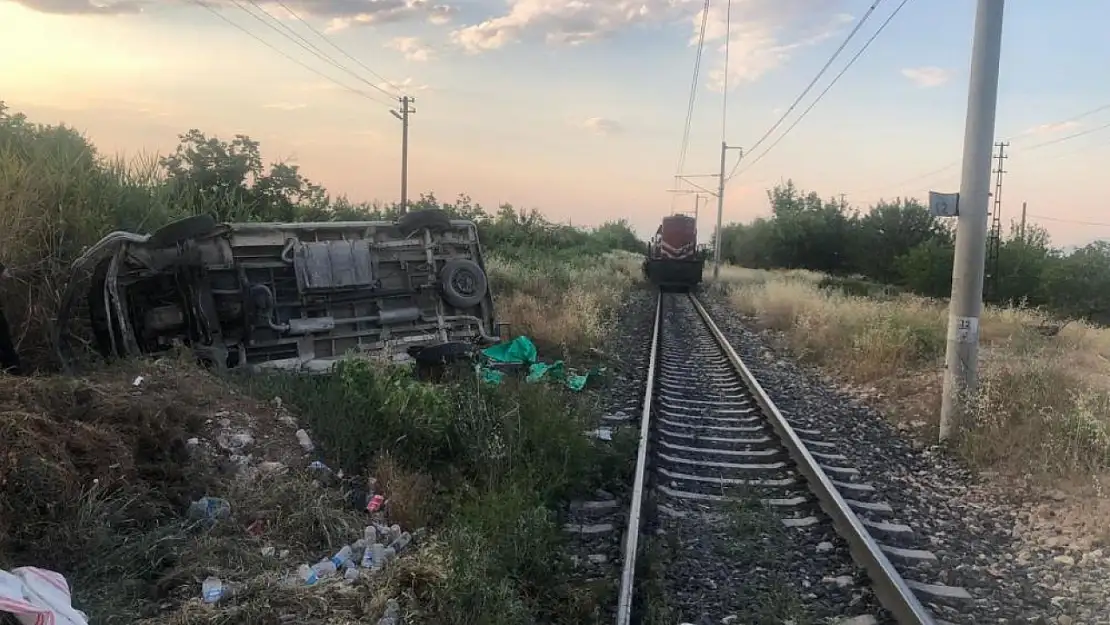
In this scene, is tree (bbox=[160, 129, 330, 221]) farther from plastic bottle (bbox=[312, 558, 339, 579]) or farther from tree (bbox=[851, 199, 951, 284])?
tree (bbox=[851, 199, 951, 284])

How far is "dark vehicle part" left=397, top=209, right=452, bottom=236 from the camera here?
411 inches

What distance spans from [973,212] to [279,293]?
771 cm

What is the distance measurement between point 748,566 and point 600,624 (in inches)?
49.2

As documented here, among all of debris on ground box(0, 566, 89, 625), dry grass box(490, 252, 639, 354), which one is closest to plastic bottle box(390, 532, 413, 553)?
debris on ground box(0, 566, 89, 625)

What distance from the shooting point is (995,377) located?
8.10 metres

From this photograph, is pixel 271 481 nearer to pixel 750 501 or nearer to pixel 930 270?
pixel 750 501

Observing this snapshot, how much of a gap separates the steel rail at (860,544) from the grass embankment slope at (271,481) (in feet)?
5.05

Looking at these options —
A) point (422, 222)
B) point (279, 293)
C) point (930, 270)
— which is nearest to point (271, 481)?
point (279, 293)

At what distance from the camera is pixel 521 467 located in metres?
5.70

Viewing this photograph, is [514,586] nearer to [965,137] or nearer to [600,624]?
[600,624]

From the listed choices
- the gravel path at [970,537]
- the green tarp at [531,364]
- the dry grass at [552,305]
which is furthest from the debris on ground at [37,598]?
the dry grass at [552,305]

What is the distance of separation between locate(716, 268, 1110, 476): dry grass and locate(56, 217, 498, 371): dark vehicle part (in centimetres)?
571

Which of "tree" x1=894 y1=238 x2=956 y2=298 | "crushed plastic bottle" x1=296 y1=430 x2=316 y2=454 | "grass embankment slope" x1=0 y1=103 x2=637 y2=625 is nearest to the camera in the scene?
"grass embankment slope" x1=0 y1=103 x2=637 y2=625

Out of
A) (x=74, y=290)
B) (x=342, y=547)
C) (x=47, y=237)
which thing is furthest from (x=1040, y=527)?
(x=47, y=237)
